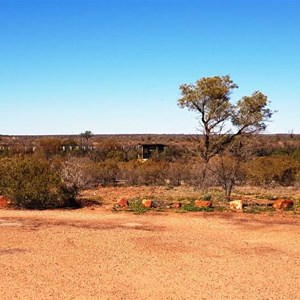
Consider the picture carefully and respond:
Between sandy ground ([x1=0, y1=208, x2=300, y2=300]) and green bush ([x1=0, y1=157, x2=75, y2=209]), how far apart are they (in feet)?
8.29

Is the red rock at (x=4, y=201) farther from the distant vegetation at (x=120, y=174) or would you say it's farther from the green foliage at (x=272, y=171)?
the green foliage at (x=272, y=171)

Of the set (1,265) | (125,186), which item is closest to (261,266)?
(1,265)

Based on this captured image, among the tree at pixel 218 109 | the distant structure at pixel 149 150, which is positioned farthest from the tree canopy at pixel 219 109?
the distant structure at pixel 149 150

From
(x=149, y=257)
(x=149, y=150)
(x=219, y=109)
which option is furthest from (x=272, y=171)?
(x=149, y=150)

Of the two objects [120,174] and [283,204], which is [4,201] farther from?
[120,174]

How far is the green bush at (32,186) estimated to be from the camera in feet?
69.4

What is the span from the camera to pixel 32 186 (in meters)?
21.1

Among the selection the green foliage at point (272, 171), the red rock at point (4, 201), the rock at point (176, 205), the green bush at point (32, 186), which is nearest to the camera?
the rock at point (176, 205)

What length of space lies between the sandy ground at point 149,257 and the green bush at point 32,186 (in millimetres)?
2528

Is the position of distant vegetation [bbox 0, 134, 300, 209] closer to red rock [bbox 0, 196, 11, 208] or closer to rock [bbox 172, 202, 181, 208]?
red rock [bbox 0, 196, 11, 208]

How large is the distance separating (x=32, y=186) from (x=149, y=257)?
1006cm

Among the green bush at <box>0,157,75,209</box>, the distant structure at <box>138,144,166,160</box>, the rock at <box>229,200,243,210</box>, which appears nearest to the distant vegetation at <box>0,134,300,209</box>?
the green bush at <box>0,157,75,209</box>

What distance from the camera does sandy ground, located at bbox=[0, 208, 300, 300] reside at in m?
9.84

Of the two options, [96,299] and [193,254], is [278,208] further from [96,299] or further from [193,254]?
[96,299]
